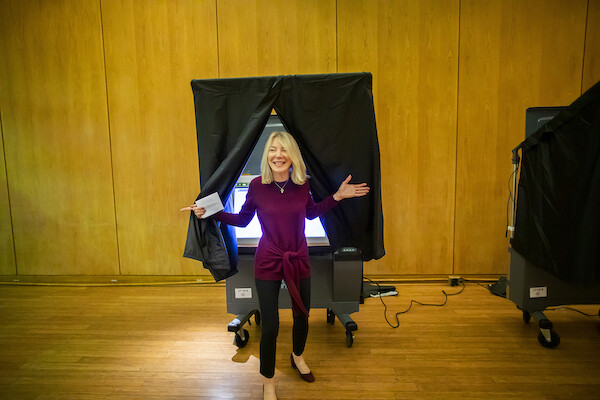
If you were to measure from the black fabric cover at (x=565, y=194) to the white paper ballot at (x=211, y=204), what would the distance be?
202 centimetres

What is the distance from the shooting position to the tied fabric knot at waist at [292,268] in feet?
5.11

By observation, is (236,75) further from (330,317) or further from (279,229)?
(330,317)

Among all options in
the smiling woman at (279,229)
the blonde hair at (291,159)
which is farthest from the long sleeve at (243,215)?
the blonde hair at (291,159)

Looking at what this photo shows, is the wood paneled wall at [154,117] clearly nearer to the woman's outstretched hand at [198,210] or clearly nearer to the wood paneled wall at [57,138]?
the wood paneled wall at [57,138]

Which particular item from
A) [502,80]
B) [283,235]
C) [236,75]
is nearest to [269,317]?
[283,235]

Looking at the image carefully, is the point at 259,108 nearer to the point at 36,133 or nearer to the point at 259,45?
the point at 259,45

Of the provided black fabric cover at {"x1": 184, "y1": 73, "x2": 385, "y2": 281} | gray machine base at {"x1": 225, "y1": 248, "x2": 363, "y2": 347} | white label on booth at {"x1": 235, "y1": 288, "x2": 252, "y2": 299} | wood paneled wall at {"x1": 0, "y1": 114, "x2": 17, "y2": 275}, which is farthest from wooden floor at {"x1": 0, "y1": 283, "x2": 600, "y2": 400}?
wood paneled wall at {"x1": 0, "y1": 114, "x2": 17, "y2": 275}

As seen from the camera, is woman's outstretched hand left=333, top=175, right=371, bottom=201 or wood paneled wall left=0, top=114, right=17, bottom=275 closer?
woman's outstretched hand left=333, top=175, right=371, bottom=201

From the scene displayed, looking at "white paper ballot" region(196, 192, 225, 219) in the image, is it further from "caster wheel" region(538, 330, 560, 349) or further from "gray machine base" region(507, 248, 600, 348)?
"caster wheel" region(538, 330, 560, 349)

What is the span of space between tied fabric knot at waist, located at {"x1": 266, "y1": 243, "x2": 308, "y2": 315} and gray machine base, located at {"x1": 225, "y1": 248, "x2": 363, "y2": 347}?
19.6 inches

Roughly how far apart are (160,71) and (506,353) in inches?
144

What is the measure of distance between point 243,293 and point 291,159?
3.50ft

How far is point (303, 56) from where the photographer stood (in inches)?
118

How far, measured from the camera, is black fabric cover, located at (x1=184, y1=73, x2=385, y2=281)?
173 cm
